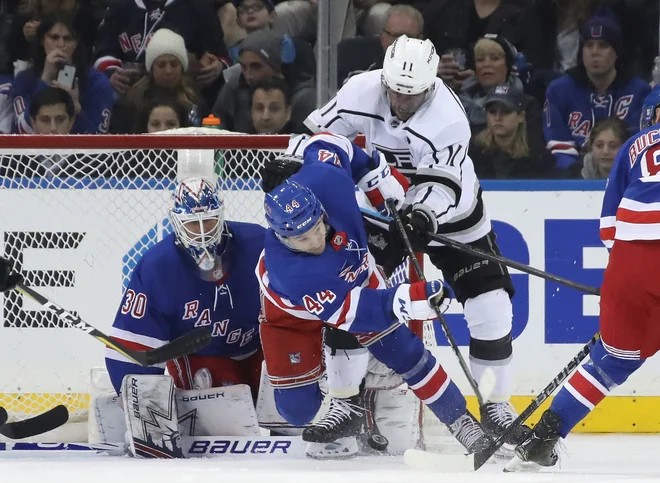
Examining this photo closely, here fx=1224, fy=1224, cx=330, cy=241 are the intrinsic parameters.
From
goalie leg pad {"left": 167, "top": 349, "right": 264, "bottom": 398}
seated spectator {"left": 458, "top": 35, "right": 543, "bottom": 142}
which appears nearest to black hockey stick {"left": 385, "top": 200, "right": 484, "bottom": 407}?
goalie leg pad {"left": 167, "top": 349, "right": 264, "bottom": 398}

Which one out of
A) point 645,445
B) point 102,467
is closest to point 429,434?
point 645,445

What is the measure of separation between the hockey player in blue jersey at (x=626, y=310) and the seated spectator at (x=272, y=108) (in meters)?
1.87

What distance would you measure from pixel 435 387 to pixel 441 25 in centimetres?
203

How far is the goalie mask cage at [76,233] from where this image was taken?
4258 mm

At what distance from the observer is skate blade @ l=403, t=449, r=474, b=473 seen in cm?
330

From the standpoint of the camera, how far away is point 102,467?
10.9 feet

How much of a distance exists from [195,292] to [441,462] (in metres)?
1.02

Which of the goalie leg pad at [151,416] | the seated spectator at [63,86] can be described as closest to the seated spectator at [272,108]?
the seated spectator at [63,86]

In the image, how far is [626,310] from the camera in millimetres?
3299

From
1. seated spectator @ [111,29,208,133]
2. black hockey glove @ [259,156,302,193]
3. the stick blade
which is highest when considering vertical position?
seated spectator @ [111,29,208,133]

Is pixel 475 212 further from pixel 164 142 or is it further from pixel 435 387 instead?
pixel 164 142

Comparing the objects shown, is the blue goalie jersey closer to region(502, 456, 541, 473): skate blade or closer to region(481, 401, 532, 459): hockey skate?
region(481, 401, 532, 459): hockey skate

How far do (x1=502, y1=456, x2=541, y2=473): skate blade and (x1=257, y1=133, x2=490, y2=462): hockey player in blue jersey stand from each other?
0.18 metres

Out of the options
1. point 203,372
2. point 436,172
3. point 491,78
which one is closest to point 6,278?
point 203,372
